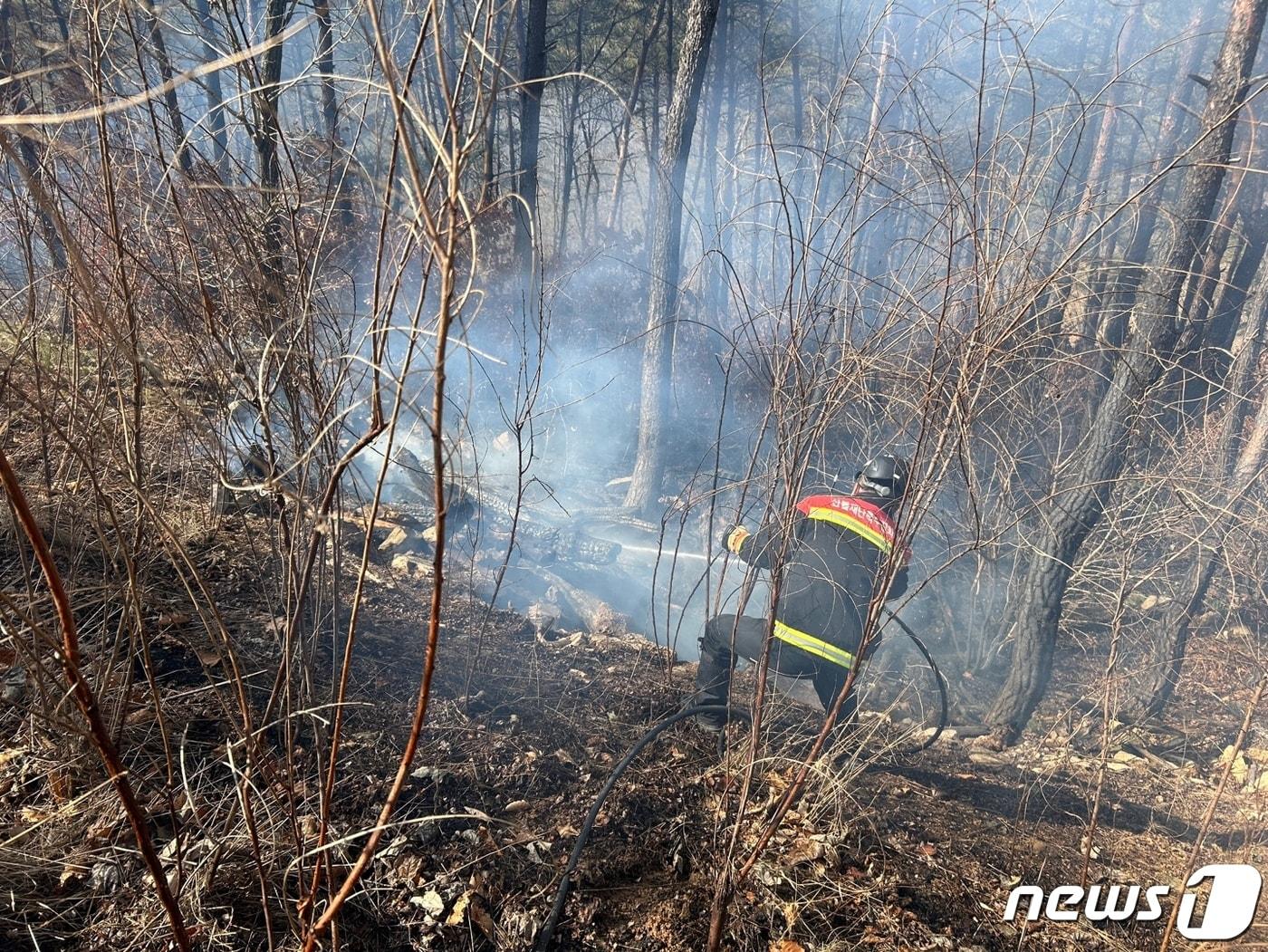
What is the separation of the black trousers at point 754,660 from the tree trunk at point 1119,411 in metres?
1.92

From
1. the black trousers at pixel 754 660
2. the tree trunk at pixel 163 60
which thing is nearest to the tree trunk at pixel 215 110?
the tree trunk at pixel 163 60

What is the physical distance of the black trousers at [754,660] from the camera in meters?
4.13

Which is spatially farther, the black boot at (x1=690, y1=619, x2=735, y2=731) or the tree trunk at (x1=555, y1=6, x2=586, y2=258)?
the tree trunk at (x1=555, y1=6, x2=586, y2=258)

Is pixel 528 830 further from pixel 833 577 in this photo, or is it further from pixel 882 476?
pixel 882 476

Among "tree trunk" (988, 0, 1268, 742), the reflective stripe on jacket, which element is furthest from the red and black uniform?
"tree trunk" (988, 0, 1268, 742)

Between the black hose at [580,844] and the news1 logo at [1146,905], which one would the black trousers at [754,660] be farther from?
the news1 logo at [1146,905]

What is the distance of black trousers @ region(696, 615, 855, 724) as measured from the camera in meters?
4.13

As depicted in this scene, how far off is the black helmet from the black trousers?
1.07m

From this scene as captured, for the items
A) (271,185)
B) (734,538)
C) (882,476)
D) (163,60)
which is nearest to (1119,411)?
(882,476)

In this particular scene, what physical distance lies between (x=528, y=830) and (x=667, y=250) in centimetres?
804

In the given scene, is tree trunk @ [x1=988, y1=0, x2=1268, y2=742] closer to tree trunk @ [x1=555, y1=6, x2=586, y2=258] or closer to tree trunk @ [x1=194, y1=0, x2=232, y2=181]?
tree trunk @ [x1=194, y1=0, x2=232, y2=181]

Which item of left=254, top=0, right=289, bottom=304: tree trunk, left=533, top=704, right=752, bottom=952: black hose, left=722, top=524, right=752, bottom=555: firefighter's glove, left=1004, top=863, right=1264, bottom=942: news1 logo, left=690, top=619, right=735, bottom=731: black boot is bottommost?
left=690, top=619, right=735, bottom=731: black boot

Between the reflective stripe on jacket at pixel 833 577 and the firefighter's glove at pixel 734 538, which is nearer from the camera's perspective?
the firefighter's glove at pixel 734 538

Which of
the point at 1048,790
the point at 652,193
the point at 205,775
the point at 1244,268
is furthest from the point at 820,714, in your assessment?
the point at 1244,268
